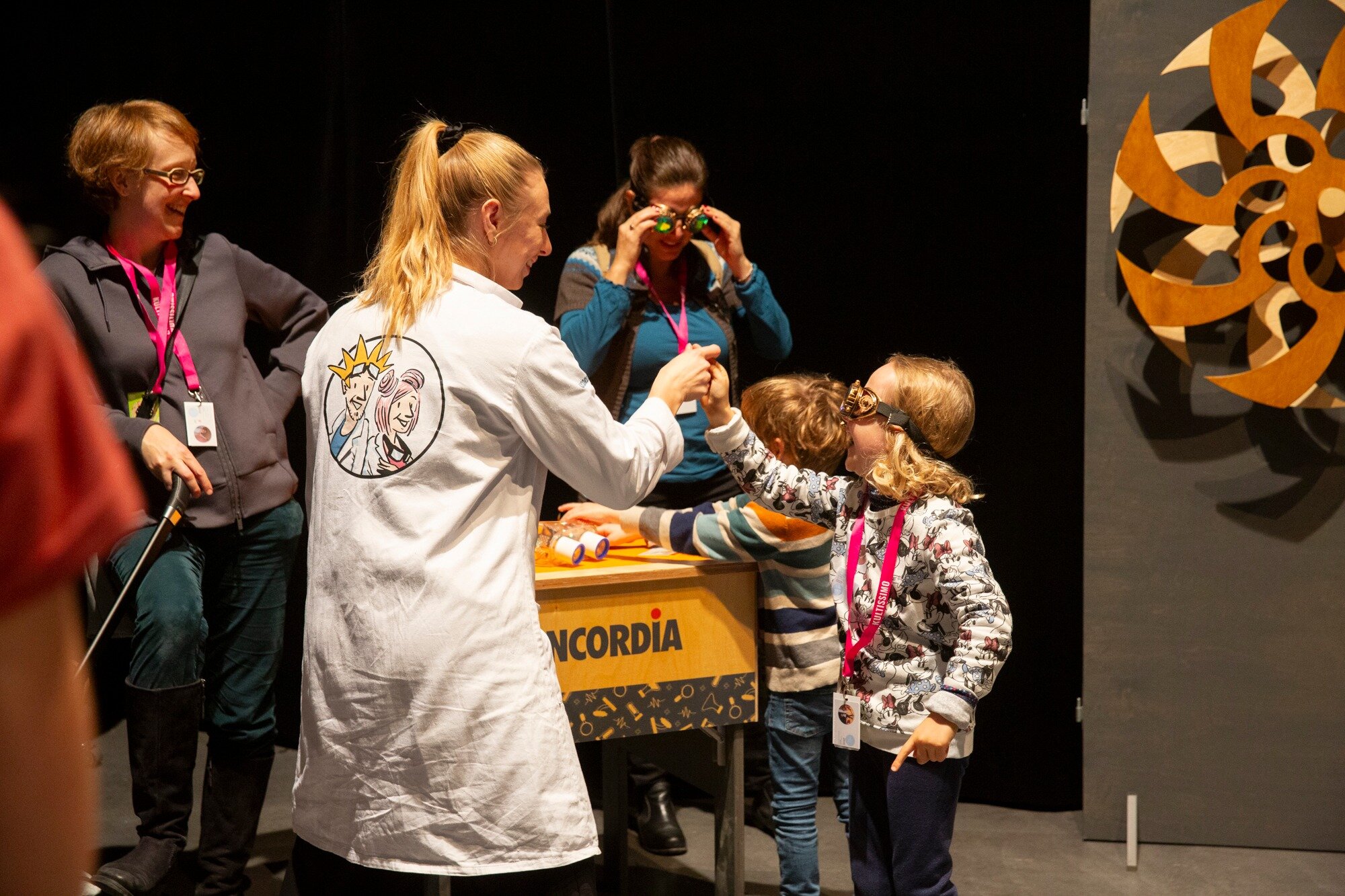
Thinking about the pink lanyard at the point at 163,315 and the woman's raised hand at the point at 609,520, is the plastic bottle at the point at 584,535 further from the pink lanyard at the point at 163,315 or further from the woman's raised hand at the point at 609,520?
the pink lanyard at the point at 163,315

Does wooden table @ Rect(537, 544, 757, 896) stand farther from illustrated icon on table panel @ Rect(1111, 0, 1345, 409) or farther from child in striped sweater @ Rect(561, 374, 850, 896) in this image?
illustrated icon on table panel @ Rect(1111, 0, 1345, 409)

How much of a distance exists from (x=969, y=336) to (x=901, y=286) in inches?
9.4

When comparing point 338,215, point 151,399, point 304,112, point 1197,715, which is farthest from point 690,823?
point 304,112

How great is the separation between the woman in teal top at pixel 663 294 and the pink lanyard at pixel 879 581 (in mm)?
780

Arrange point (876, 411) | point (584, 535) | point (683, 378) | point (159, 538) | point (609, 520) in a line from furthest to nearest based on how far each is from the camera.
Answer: point (609, 520) < point (584, 535) < point (159, 538) < point (876, 411) < point (683, 378)

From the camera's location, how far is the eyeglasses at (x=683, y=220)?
3111 millimetres

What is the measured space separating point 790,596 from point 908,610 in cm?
47

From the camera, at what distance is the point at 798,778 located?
2770 mm

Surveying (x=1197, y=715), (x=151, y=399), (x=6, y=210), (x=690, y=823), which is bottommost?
(x=690, y=823)

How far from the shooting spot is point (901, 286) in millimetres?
3658

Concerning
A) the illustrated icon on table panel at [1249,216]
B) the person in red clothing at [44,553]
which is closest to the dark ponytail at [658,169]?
the illustrated icon on table panel at [1249,216]

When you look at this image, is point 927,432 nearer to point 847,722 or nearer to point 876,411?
point 876,411

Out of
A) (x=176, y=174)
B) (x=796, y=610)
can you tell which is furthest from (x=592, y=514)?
(x=176, y=174)

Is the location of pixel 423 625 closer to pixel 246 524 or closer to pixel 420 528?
pixel 420 528
